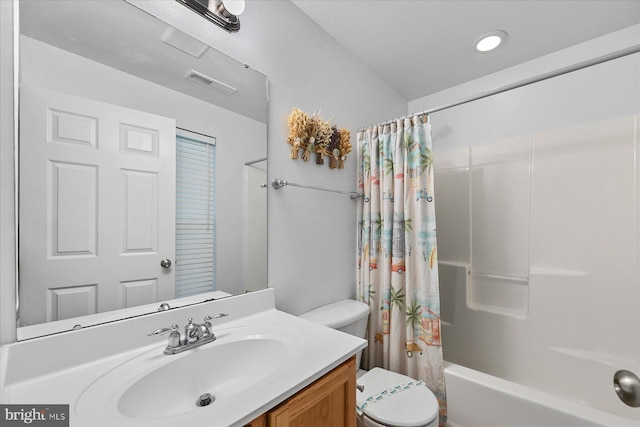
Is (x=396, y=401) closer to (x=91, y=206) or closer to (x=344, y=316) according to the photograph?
(x=344, y=316)

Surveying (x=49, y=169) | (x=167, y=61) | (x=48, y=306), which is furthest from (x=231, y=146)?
(x=48, y=306)

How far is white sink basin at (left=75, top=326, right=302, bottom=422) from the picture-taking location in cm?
61

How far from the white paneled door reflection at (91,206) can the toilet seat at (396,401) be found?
3.12 feet

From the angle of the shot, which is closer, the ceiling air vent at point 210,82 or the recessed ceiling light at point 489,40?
the ceiling air vent at point 210,82

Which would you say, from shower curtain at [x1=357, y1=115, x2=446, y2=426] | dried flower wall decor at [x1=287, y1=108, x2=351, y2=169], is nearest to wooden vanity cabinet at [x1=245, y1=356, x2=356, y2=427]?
shower curtain at [x1=357, y1=115, x2=446, y2=426]

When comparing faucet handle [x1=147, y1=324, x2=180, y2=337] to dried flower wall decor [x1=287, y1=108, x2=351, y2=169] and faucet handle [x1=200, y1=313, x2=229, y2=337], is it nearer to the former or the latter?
faucet handle [x1=200, y1=313, x2=229, y2=337]

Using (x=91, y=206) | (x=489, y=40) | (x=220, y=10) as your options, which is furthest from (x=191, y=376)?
(x=489, y=40)

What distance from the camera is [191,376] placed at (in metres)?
0.79

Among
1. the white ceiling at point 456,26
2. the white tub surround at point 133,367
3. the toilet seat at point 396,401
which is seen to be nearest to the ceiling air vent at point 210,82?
the white ceiling at point 456,26

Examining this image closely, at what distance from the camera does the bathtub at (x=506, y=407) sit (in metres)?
1.06

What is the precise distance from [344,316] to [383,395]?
0.38 meters

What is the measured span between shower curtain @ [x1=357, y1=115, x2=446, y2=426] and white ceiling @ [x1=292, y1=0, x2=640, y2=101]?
0.56m

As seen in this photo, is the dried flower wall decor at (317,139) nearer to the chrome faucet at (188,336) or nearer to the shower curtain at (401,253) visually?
the shower curtain at (401,253)

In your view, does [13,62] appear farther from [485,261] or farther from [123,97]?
[485,261]
